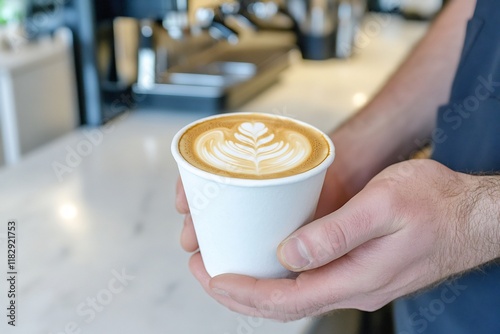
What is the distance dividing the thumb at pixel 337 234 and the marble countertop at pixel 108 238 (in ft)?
0.66

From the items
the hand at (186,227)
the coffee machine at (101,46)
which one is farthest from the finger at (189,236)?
the coffee machine at (101,46)

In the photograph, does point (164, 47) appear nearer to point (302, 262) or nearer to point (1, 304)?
point (1, 304)

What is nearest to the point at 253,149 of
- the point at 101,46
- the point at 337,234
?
the point at 337,234

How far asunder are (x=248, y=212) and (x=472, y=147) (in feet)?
1.20

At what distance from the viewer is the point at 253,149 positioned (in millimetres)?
526

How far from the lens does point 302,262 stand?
491 millimetres

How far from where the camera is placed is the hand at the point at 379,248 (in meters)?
0.48

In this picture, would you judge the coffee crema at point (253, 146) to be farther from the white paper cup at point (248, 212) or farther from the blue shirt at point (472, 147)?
the blue shirt at point (472, 147)

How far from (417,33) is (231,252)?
7.34 ft

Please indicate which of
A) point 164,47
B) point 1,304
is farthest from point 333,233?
point 164,47

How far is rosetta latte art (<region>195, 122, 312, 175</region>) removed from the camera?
50cm

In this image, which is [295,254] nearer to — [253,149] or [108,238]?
[253,149]

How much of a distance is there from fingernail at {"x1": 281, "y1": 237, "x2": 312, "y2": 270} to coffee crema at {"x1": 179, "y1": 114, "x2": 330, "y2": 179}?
6cm

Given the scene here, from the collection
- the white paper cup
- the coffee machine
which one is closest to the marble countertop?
the coffee machine
